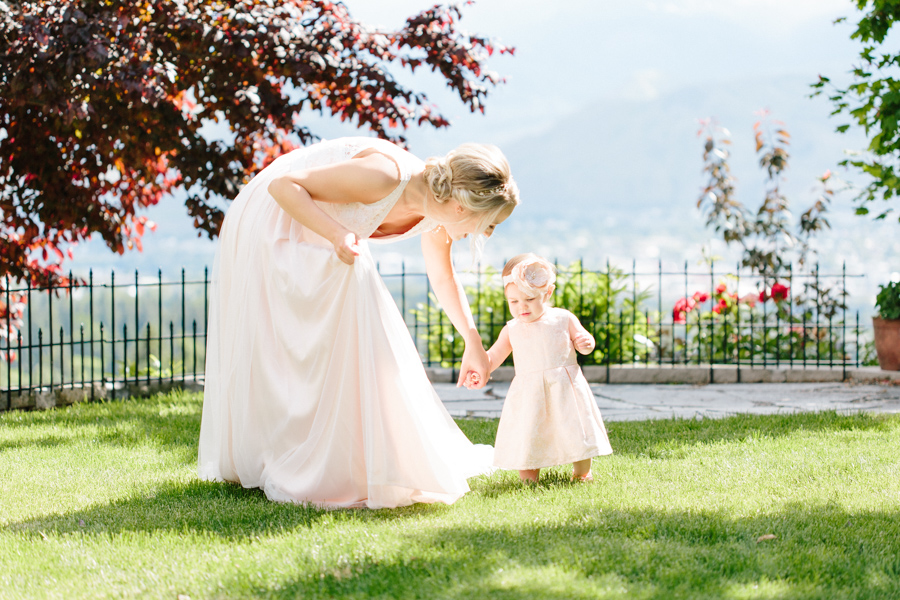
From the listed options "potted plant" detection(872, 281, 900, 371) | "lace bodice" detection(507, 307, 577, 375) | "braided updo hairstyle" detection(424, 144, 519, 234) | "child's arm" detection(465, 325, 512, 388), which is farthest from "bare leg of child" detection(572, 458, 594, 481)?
"potted plant" detection(872, 281, 900, 371)

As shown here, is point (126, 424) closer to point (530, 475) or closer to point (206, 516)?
point (206, 516)

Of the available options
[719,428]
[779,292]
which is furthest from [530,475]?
[779,292]

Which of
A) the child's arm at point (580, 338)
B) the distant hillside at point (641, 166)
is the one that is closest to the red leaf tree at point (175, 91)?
the child's arm at point (580, 338)

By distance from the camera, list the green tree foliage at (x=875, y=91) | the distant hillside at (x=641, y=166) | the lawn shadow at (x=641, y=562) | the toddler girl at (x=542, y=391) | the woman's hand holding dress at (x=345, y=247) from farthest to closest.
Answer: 1. the distant hillside at (x=641, y=166)
2. the green tree foliage at (x=875, y=91)
3. the toddler girl at (x=542, y=391)
4. the woman's hand holding dress at (x=345, y=247)
5. the lawn shadow at (x=641, y=562)

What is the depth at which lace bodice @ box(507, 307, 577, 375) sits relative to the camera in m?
3.36

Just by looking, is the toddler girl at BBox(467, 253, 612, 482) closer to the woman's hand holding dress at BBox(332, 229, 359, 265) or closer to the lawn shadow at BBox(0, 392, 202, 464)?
the woman's hand holding dress at BBox(332, 229, 359, 265)

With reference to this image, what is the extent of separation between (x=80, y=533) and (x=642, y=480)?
223 centimetres

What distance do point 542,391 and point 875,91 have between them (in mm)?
4015

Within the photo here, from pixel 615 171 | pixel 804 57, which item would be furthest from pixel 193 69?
pixel 804 57

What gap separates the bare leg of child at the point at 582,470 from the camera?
134 inches

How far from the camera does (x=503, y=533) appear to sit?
2.59 metres

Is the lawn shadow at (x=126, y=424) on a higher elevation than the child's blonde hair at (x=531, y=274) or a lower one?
lower

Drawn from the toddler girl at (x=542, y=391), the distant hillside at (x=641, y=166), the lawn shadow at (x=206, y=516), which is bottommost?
the lawn shadow at (x=206, y=516)

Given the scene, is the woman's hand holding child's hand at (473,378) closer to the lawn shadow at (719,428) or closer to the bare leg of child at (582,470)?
the bare leg of child at (582,470)
